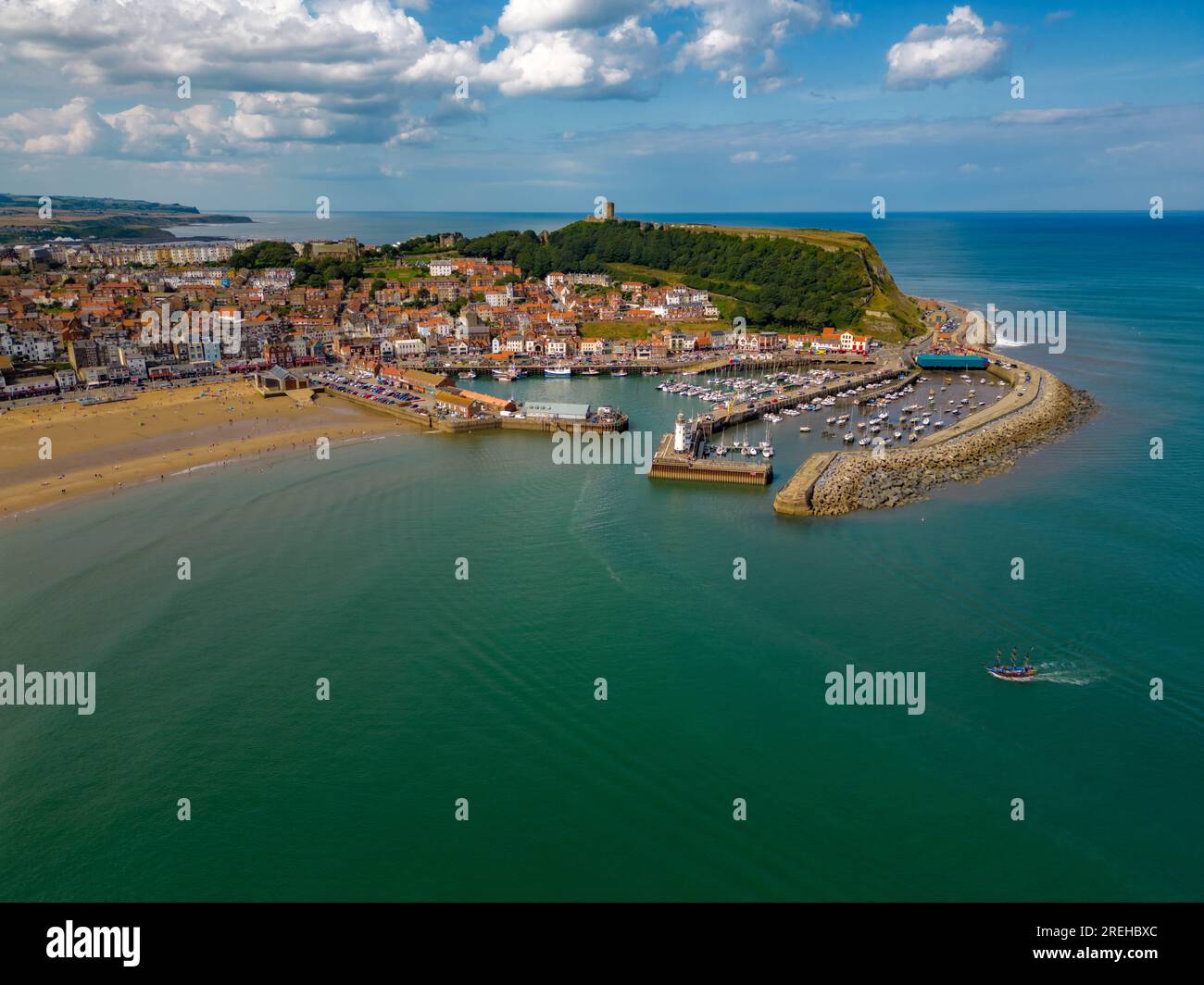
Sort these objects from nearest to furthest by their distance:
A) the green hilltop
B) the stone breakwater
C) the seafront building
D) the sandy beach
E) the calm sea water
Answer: the calm sea water → the stone breakwater → the sandy beach → the seafront building → the green hilltop

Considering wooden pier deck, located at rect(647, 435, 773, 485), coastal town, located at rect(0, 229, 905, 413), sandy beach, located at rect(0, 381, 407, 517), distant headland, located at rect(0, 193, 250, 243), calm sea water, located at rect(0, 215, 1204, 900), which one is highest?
distant headland, located at rect(0, 193, 250, 243)

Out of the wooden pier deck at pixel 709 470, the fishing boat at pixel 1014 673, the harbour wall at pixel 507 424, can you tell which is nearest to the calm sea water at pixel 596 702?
the fishing boat at pixel 1014 673

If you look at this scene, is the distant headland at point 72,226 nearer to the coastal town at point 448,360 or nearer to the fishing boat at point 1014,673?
the coastal town at point 448,360

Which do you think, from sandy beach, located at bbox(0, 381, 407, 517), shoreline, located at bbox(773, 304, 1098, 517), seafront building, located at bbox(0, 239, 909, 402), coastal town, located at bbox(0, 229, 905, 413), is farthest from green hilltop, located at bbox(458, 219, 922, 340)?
sandy beach, located at bbox(0, 381, 407, 517)

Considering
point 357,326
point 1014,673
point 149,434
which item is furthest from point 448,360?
point 1014,673

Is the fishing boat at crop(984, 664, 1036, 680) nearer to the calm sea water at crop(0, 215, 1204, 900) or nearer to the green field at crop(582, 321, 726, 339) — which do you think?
the calm sea water at crop(0, 215, 1204, 900)

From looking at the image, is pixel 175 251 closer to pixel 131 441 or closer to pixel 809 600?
pixel 131 441
